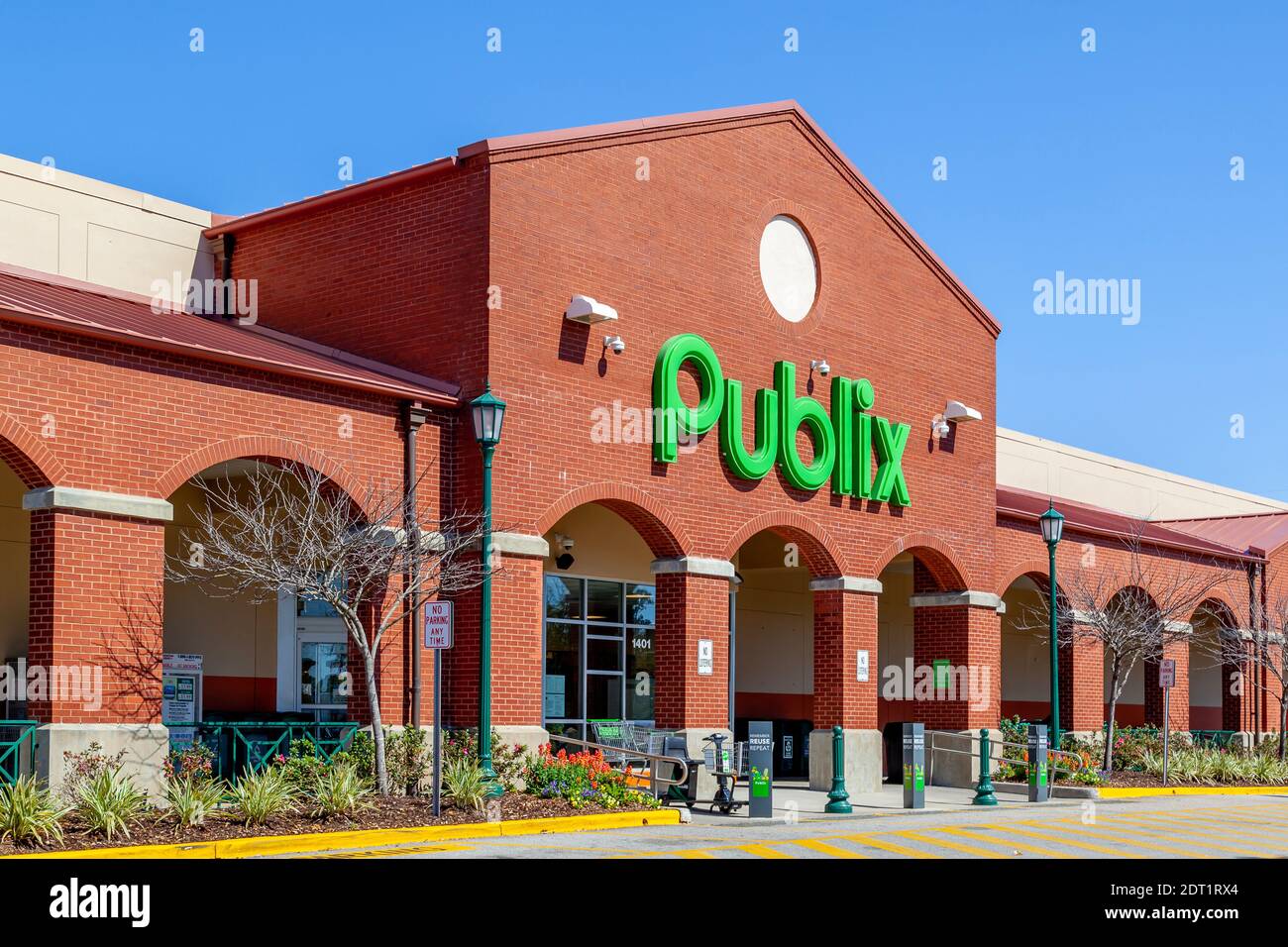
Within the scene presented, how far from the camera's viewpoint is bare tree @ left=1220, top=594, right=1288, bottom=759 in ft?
117

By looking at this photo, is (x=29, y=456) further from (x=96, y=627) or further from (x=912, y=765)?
(x=912, y=765)

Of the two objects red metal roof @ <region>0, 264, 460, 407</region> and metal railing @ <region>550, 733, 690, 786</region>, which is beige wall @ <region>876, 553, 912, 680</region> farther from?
red metal roof @ <region>0, 264, 460, 407</region>

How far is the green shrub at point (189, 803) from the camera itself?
15.4 meters

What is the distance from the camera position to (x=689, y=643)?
23.2 meters

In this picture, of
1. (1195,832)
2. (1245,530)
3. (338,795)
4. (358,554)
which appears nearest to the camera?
(338,795)

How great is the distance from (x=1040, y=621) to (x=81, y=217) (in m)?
24.7

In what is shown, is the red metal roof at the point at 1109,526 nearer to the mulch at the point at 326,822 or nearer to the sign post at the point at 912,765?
the sign post at the point at 912,765

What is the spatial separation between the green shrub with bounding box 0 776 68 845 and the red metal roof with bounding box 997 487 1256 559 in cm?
2030

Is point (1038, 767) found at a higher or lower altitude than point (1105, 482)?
lower

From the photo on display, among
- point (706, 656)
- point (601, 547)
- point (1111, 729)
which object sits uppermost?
point (601, 547)

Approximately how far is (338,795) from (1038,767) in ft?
41.1

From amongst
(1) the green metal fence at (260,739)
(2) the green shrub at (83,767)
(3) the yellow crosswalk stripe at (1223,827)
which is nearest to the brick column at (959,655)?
(3) the yellow crosswalk stripe at (1223,827)

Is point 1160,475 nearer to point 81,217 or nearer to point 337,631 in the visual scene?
point 337,631

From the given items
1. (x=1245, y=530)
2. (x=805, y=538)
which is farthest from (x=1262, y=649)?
(x=805, y=538)
